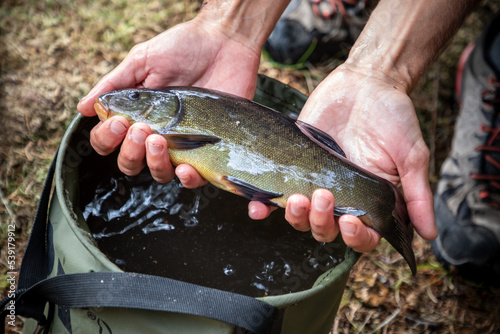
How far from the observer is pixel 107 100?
6.52 ft

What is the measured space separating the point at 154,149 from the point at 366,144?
1.00 m

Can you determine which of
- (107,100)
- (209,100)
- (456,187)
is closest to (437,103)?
(456,187)

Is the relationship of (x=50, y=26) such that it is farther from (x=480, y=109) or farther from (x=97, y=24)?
(x=480, y=109)

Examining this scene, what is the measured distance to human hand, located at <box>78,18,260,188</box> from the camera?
1846mm

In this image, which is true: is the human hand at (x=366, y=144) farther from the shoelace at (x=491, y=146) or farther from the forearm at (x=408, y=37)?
the shoelace at (x=491, y=146)

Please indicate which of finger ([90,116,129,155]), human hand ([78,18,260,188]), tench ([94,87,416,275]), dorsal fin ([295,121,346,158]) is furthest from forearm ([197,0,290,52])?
finger ([90,116,129,155])

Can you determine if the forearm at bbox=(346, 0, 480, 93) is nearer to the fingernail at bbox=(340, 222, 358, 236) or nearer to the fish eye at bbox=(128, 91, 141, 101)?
the fingernail at bbox=(340, 222, 358, 236)

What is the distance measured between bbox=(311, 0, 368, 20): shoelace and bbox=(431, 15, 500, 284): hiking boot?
1.05m

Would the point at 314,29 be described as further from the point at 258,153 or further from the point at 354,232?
the point at 354,232

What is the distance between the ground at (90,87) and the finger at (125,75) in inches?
44.6

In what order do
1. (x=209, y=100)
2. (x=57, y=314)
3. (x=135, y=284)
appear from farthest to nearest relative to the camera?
(x=209, y=100) → (x=57, y=314) → (x=135, y=284)

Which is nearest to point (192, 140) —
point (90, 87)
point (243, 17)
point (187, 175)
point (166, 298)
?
point (187, 175)

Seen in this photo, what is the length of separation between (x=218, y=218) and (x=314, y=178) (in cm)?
71

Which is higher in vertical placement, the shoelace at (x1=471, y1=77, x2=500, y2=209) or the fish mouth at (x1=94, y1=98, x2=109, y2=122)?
the shoelace at (x1=471, y1=77, x2=500, y2=209)
